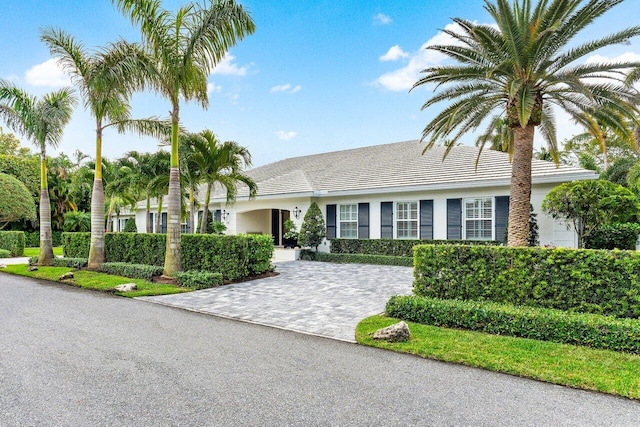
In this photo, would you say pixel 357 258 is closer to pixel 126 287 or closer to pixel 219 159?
pixel 219 159

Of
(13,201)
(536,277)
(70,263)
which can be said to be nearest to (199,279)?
(70,263)

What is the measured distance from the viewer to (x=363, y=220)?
54.7ft

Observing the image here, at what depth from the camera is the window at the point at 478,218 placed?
541 inches

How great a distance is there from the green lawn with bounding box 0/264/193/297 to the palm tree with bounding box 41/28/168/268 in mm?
1182

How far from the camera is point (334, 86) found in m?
18.9

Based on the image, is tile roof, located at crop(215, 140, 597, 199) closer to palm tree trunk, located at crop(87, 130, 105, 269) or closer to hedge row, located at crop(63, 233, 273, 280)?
hedge row, located at crop(63, 233, 273, 280)

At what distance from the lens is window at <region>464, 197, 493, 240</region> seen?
1374cm

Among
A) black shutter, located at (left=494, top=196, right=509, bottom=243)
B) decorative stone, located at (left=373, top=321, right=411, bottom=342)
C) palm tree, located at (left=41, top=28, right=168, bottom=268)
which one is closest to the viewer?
decorative stone, located at (left=373, top=321, right=411, bottom=342)

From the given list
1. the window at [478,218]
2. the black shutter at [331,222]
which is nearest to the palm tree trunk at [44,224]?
the black shutter at [331,222]

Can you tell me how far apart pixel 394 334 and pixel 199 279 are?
665cm

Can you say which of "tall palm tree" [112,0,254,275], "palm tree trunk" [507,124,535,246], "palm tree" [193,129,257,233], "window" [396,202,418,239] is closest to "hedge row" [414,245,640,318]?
"palm tree trunk" [507,124,535,246]

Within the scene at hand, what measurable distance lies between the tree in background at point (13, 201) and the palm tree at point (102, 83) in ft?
49.6

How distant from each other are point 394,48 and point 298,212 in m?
8.89

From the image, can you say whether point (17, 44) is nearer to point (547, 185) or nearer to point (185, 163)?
point (185, 163)
